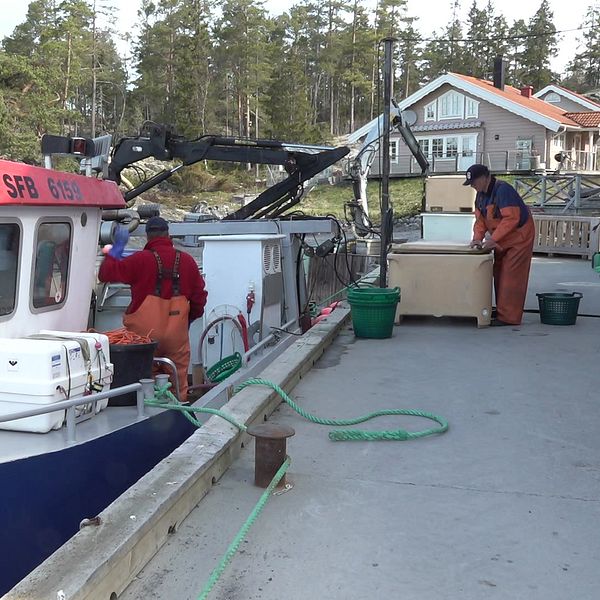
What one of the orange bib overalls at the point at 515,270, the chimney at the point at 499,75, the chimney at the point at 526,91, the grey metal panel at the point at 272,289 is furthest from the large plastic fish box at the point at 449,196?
the chimney at the point at 526,91

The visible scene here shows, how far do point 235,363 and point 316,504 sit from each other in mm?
3264

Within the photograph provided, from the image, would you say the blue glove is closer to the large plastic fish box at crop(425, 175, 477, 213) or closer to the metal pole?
the metal pole

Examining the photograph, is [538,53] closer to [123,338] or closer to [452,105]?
[452,105]

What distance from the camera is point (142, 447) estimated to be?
477 centimetres

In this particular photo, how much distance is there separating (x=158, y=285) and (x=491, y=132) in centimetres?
4549

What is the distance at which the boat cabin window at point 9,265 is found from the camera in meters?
4.59

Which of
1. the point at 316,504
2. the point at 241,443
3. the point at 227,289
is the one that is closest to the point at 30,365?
the point at 241,443

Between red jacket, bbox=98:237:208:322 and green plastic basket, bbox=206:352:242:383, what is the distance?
887 mm

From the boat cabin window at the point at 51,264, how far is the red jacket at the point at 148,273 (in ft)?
2.10

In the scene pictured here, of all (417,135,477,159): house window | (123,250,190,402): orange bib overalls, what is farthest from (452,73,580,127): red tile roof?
(123,250,190,402): orange bib overalls

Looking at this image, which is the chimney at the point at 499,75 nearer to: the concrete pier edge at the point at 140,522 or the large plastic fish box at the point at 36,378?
the concrete pier edge at the point at 140,522

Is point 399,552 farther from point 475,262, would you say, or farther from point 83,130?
point 83,130

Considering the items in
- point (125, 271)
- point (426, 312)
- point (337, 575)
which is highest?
point (125, 271)

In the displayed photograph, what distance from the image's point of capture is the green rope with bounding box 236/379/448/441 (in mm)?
4742
